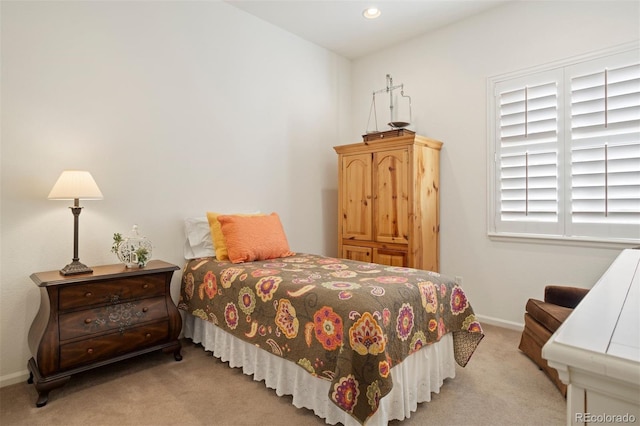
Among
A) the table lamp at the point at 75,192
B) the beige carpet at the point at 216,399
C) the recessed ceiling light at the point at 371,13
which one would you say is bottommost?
the beige carpet at the point at 216,399

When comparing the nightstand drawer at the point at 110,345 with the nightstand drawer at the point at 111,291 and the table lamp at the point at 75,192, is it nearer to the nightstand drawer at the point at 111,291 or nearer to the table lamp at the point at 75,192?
the nightstand drawer at the point at 111,291

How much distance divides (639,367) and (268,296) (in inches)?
72.5

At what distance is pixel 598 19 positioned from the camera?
9.39ft

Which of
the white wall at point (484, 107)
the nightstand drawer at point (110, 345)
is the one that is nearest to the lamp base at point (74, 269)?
the nightstand drawer at point (110, 345)

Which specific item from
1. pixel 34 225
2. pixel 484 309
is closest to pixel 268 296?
pixel 34 225

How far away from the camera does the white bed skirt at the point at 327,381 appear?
70.6 inches

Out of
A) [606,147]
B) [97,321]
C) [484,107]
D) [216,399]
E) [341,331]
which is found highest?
[484,107]

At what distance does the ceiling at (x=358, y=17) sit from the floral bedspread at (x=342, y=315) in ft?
8.17

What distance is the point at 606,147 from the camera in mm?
2773

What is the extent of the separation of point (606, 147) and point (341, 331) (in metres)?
2.63

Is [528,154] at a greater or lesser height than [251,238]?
greater

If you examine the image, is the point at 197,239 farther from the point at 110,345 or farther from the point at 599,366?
the point at 599,366

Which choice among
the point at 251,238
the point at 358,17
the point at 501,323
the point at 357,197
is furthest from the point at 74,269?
Result: the point at 501,323

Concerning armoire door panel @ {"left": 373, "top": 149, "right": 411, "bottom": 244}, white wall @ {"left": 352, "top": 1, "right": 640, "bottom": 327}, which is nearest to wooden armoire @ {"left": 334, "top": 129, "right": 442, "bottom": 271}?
armoire door panel @ {"left": 373, "top": 149, "right": 411, "bottom": 244}
